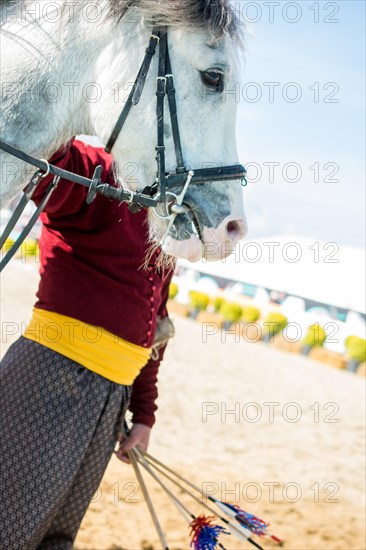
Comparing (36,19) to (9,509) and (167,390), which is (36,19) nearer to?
→ (9,509)

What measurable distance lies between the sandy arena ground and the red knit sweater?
227 cm

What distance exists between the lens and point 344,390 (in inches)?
465

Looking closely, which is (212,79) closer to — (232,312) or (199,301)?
(232,312)


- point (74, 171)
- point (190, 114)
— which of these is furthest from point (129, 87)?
point (74, 171)

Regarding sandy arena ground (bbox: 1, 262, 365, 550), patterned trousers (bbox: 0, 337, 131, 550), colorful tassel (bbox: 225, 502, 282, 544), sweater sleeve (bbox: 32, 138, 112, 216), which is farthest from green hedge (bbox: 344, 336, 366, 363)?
sweater sleeve (bbox: 32, 138, 112, 216)

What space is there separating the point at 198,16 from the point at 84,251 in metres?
1.03

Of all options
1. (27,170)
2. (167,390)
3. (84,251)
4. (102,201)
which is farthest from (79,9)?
(167,390)

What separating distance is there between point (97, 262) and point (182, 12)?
1037mm

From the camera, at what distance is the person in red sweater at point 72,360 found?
96.2 inches

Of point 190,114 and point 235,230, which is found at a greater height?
point 190,114

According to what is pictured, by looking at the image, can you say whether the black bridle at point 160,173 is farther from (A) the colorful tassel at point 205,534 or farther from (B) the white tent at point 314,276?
(B) the white tent at point 314,276

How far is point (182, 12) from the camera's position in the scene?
2.18 m

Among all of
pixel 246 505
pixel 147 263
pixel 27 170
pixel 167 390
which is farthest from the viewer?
pixel 167 390

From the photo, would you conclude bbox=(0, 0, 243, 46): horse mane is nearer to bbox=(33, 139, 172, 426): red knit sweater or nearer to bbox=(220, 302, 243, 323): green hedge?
bbox=(33, 139, 172, 426): red knit sweater
